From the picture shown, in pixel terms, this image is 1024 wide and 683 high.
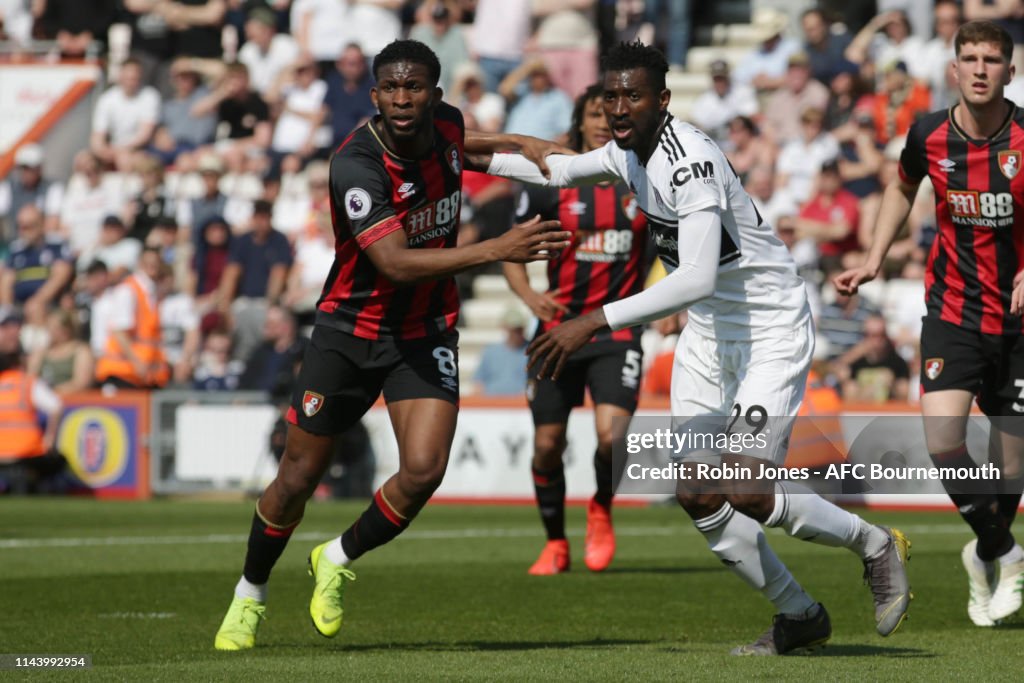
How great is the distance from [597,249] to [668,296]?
4513 millimetres

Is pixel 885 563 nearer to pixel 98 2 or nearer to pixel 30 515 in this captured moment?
pixel 30 515

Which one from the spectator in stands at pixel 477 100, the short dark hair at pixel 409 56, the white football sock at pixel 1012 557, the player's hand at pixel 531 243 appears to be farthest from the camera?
the spectator in stands at pixel 477 100

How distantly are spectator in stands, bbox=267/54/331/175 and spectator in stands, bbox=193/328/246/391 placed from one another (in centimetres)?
345

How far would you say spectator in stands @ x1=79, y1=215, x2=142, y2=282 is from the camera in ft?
71.0

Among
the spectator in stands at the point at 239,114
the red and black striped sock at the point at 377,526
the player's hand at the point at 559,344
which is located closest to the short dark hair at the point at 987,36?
the player's hand at the point at 559,344

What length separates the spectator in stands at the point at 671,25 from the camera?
73.3 ft

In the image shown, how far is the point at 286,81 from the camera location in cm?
2361

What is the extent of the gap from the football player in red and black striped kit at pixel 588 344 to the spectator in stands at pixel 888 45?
335 inches

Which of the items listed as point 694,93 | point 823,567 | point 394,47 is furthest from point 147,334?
point 394,47

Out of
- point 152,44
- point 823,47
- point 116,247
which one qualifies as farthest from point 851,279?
point 152,44

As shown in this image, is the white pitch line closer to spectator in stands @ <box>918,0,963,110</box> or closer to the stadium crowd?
the stadium crowd

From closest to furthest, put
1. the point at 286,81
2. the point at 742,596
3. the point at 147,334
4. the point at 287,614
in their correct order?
1. the point at 287,614
2. the point at 742,596
3. the point at 147,334
4. the point at 286,81

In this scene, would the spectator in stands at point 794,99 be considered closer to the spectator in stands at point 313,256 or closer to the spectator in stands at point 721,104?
the spectator in stands at point 721,104

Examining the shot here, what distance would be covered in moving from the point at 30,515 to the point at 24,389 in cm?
279
